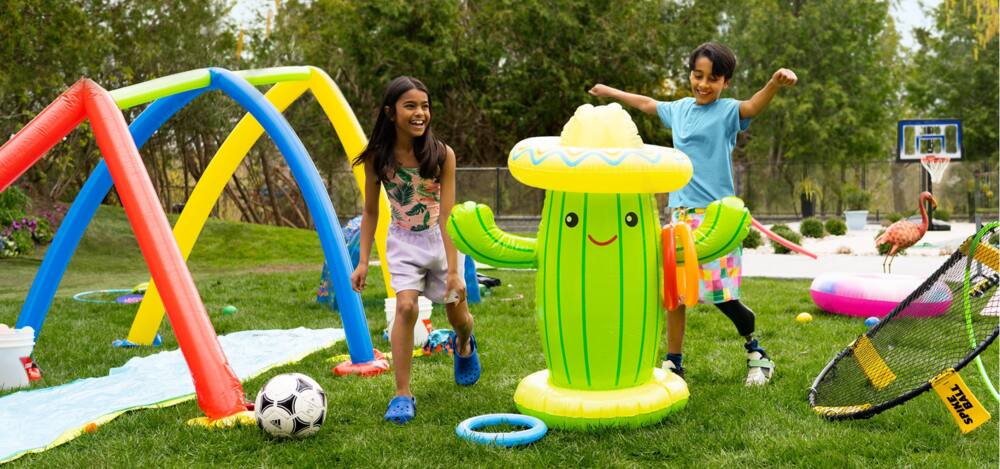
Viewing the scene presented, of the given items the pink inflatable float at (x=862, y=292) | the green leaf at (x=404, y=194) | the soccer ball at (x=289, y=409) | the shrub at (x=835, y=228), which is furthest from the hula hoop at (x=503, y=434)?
the shrub at (x=835, y=228)

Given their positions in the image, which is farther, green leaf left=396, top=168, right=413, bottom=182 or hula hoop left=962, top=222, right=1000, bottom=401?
green leaf left=396, top=168, right=413, bottom=182

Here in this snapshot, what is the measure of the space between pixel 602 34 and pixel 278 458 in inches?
988

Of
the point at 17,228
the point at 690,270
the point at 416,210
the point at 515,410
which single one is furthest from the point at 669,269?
the point at 17,228

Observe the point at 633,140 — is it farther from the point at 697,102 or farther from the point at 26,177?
the point at 26,177

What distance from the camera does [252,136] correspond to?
6.23m

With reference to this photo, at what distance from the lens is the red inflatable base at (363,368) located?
504 cm

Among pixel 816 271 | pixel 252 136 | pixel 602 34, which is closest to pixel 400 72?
pixel 602 34

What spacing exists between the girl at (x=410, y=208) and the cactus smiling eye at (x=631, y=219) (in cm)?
83

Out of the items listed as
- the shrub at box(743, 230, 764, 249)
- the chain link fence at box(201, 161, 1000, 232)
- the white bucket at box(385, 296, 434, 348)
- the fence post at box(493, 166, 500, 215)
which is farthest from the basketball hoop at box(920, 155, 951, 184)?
the white bucket at box(385, 296, 434, 348)

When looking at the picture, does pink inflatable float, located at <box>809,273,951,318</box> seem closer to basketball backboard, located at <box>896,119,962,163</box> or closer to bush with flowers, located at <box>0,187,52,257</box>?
bush with flowers, located at <box>0,187,52,257</box>

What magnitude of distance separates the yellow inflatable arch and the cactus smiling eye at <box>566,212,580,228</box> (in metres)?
2.30

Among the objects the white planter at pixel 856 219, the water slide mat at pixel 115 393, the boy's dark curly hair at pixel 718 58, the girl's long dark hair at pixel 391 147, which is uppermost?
the boy's dark curly hair at pixel 718 58

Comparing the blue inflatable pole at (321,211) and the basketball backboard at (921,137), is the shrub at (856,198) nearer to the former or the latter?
the basketball backboard at (921,137)

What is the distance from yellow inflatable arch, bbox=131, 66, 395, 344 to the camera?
19.7ft
